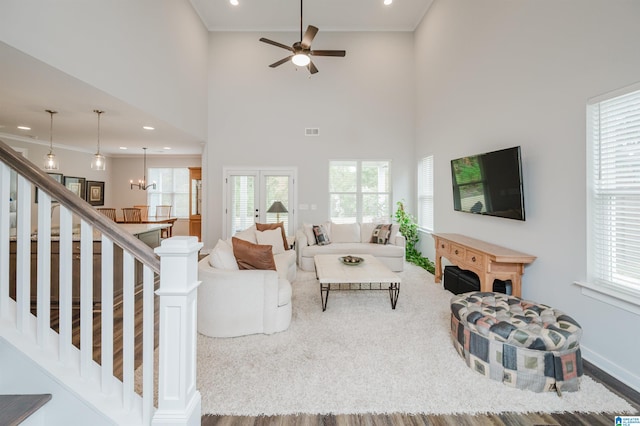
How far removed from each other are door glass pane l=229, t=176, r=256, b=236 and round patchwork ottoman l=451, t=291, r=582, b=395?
5283mm

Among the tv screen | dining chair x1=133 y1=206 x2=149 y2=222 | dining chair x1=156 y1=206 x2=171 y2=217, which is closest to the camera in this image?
the tv screen

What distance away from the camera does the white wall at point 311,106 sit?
21.4 ft

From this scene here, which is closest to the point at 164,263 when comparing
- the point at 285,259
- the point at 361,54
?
the point at 285,259

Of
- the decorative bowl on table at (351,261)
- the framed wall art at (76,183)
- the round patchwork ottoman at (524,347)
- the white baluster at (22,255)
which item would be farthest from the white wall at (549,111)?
the framed wall art at (76,183)

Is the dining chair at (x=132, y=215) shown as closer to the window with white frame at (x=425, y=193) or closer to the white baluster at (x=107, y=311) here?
the window with white frame at (x=425, y=193)

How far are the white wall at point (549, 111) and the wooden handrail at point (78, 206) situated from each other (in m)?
3.40

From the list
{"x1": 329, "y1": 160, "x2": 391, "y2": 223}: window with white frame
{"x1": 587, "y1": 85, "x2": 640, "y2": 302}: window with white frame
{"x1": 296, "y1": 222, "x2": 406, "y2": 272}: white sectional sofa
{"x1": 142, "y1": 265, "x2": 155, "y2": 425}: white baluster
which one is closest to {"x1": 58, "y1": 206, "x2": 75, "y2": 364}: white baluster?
{"x1": 142, "y1": 265, "x2": 155, "y2": 425}: white baluster

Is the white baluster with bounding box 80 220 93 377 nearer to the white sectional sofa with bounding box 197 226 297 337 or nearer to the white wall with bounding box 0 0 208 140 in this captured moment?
the white sectional sofa with bounding box 197 226 297 337

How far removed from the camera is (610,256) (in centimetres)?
235

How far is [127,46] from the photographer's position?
3.59m

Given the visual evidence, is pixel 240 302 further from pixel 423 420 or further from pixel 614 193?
pixel 614 193

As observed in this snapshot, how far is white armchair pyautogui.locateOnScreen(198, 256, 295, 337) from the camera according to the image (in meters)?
2.80

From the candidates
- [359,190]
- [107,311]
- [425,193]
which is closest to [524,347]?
[107,311]

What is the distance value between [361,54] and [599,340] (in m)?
6.53
